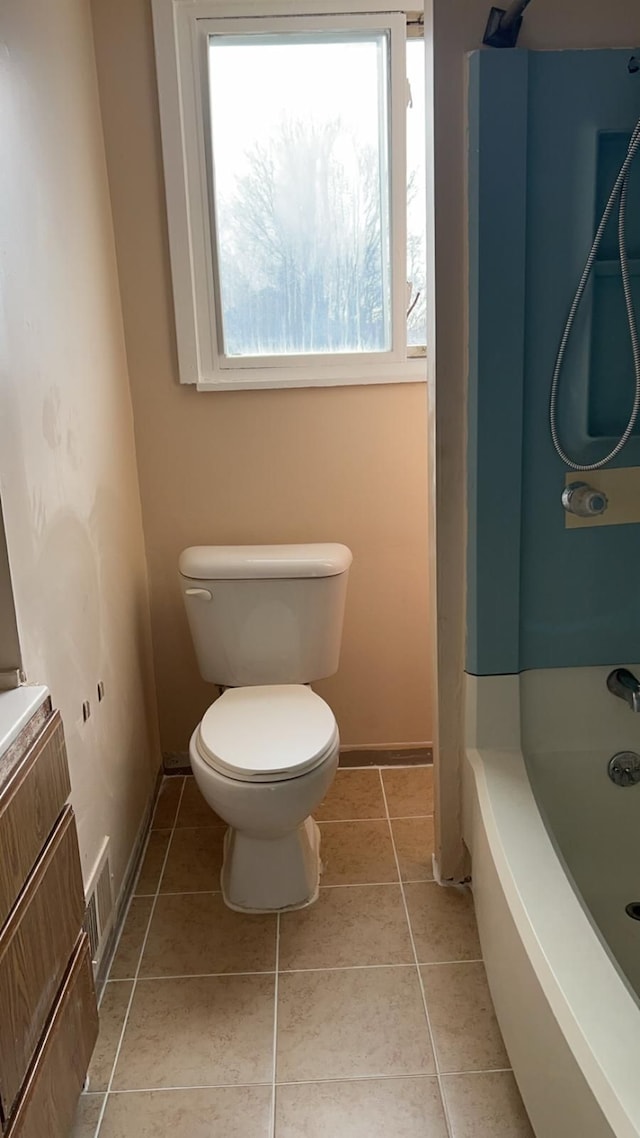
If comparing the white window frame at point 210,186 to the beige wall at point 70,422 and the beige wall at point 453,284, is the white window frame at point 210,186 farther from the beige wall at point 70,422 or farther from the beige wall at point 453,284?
the beige wall at point 453,284

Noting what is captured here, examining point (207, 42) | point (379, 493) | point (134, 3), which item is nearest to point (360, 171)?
point (207, 42)

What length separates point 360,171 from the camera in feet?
7.61

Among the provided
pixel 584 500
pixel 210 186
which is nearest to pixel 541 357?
pixel 584 500

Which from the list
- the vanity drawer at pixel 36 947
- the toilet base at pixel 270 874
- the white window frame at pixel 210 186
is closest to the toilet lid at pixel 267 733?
the toilet base at pixel 270 874

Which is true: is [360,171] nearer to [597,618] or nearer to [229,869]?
[597,618]

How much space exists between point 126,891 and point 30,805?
97 cm

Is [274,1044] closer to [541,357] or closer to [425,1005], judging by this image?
[425,1005]

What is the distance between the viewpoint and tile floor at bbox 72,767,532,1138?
5.05ft

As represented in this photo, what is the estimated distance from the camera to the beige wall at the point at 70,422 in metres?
1.50

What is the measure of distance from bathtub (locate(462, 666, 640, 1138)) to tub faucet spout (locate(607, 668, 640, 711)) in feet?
0.08

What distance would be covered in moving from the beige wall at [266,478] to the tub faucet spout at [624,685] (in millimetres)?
824

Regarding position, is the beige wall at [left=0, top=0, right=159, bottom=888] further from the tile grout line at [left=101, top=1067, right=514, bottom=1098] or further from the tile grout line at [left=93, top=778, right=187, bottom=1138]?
the tile grout line at [left=101, top=1067, right=514, bottom=1098]

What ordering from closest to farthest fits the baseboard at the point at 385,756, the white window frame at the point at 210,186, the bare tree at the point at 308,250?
the white window frame at the point at 210,186 → the bare tree at the point at 308,250 → the baseboard at the point at 385,756

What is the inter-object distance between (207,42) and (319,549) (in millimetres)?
1327
